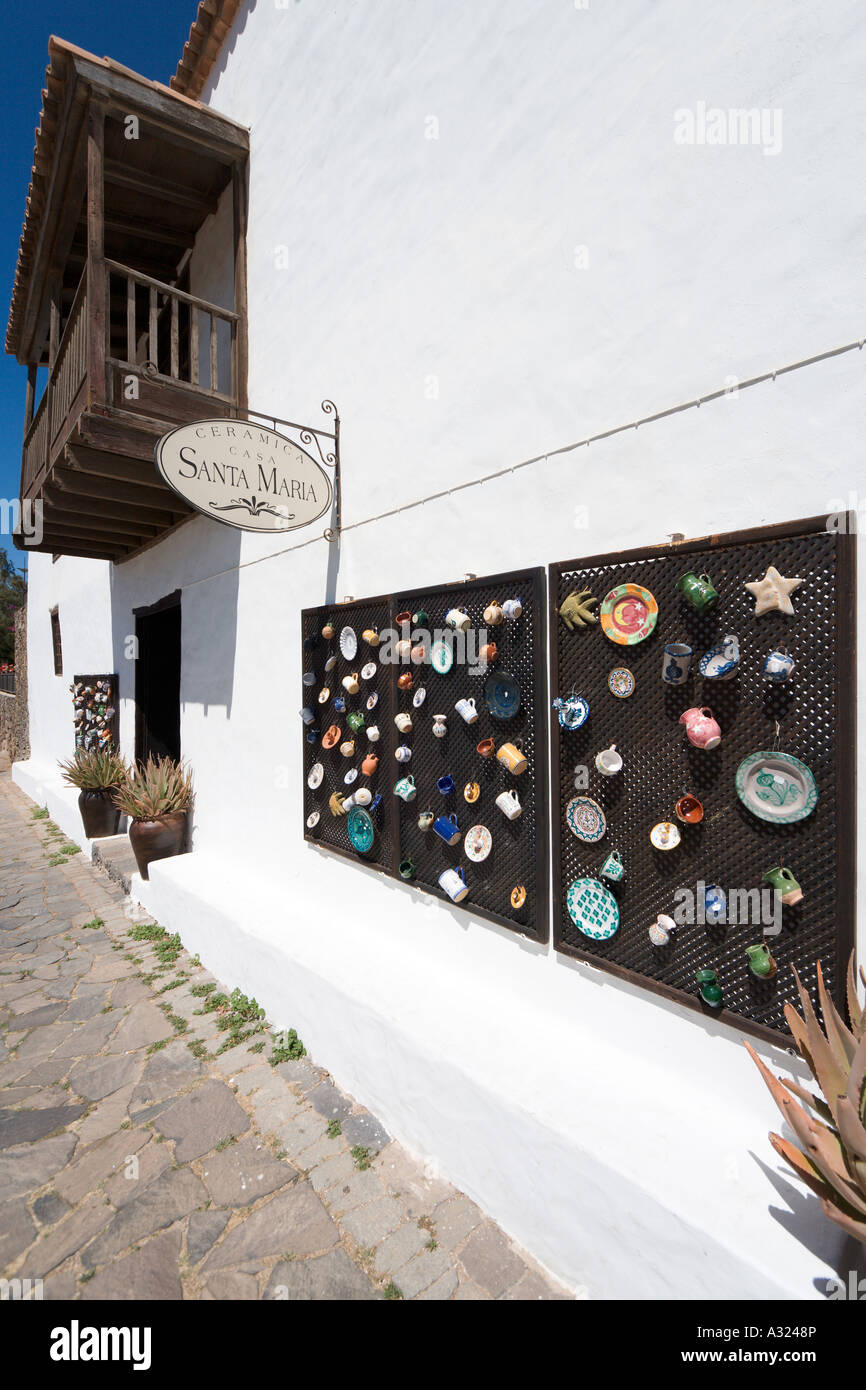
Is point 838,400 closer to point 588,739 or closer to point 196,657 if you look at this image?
point 588,739

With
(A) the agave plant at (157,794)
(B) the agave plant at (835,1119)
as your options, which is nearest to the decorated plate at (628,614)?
(B) the agave plant at (835,1119)

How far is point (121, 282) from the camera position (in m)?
6.96

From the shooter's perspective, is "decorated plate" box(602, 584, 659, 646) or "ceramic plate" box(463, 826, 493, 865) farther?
"ceramic plate" box(463, 826, 493, 865)

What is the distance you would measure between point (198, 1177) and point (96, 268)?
5.60 metres

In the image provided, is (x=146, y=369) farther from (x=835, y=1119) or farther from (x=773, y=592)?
(x=835, y=1119)

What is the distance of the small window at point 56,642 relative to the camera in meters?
12.1

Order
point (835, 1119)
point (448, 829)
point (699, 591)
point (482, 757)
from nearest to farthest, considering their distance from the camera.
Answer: point (835, 1119) < point (699, 591) < point (482, 757) < point (448, 829)

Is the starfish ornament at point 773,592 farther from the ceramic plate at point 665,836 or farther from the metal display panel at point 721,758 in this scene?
the ceramic plate at point 665,836

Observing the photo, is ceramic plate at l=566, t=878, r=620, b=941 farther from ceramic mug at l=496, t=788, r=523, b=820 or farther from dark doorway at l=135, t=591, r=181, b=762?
dark doorway at l=135, t=591, r=181, b=762

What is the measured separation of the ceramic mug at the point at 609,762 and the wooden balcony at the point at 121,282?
291 cm

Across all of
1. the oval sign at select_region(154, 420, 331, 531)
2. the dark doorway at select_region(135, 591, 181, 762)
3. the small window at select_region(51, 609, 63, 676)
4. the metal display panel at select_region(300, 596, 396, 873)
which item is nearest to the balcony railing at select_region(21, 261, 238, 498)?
the oval sign at select_region(154, 420, 331, 531)

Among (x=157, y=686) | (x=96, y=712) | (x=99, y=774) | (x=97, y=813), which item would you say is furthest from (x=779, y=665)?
(x=96, y=712)

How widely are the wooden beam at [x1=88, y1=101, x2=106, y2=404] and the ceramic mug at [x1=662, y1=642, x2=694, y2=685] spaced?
4384mm

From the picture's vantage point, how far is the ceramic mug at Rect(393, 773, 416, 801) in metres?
3.28
